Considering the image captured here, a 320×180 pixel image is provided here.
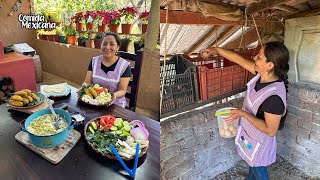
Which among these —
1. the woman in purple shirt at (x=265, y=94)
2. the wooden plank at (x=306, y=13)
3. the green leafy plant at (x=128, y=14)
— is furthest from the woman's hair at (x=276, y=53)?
the green leafy plant at (x=128, y=14)

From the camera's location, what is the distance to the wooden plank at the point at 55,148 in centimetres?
66

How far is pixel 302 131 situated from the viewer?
130 cm

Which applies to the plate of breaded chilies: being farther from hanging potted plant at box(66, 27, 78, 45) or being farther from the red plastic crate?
the red plastic crate

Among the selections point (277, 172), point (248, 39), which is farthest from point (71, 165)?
point (277, 172)

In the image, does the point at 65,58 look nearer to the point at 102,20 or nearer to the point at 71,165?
the point at 102,20

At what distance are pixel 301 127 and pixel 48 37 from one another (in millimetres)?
1380

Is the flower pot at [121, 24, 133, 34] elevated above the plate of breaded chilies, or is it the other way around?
the flower pot at [121, 24, 133, 34]

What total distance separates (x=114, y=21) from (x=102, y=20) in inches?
4.4

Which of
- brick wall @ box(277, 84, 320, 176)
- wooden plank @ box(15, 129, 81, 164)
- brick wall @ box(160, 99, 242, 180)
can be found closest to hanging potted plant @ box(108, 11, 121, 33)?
brick wall @ box(160, 99, 242, 180)

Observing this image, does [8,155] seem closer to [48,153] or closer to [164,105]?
[48,153]

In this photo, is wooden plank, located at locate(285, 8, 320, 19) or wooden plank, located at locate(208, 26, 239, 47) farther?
wooden plank, located at locate(208, 26, 239, 47)

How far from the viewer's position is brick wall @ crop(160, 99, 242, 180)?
106cm

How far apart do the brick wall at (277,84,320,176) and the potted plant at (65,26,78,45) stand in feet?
3.79

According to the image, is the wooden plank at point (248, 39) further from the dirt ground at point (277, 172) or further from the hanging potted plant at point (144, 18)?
the dirt ground at point (277, 172)
